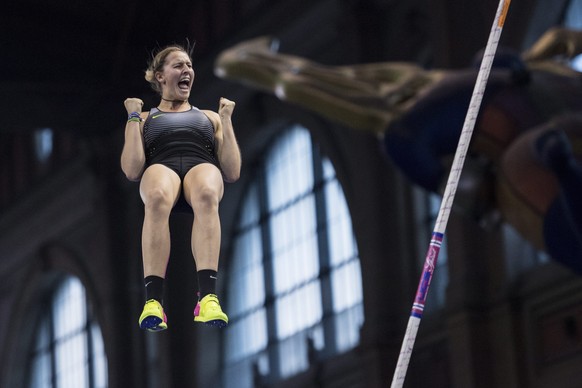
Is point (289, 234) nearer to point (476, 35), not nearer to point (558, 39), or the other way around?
point (476, 35)

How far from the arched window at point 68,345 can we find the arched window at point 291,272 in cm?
644

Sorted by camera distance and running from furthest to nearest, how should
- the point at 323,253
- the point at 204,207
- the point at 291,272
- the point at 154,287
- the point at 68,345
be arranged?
1. the point at 68,345
2. the point at 291,272
3. the point at 323,253
4. the point at 154,287
5. the point at 204,207

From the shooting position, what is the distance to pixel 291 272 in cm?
3531

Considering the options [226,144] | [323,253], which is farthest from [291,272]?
[226,144]

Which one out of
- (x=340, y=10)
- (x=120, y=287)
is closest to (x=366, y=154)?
(x=340, y=10)

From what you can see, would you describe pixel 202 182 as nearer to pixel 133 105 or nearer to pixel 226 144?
pixel 226 144

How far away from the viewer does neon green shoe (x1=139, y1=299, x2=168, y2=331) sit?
5.73 m

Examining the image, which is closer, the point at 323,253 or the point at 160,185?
the point at 160,185

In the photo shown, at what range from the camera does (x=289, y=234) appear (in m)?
35.5

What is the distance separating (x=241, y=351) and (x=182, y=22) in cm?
735

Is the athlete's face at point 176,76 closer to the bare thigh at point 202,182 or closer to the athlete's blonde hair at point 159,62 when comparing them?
the athlete's blonde hair at point 159,62

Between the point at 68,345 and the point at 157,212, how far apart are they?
1558 inches

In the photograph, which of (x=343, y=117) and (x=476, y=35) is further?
(x=476, y=35)

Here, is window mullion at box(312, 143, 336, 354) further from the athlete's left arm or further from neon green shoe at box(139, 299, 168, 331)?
neon green shoe at box(139, 299, 168, 331)
